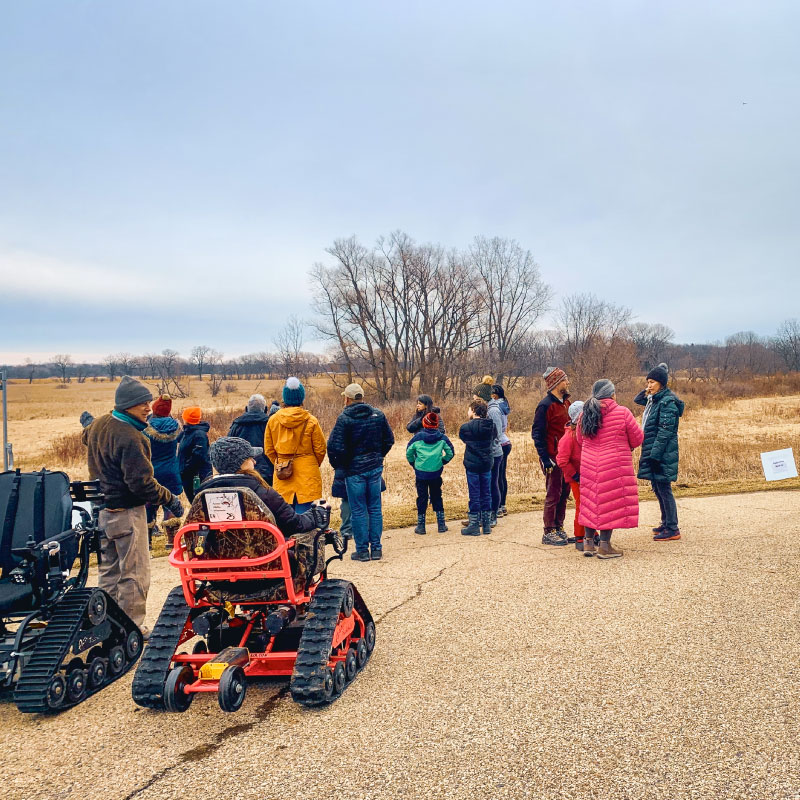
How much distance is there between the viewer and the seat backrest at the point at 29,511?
4551 mm

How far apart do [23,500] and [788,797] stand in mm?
4847

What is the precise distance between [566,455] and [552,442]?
529 mm

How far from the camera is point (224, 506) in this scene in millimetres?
3873

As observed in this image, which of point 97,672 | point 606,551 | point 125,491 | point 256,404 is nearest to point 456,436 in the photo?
point 256,404

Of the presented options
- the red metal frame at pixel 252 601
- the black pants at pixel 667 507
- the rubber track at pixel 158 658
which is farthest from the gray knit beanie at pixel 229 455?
the black pants at pixel 667 507

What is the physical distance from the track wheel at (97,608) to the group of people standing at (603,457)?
4.80 meters

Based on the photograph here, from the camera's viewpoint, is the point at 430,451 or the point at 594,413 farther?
the point at 430,451

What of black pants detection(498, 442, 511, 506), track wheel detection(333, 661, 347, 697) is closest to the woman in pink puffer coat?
black pants detection(498, 442, 511, 506)

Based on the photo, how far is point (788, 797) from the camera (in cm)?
283

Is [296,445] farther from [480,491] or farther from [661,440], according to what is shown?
[661,440]

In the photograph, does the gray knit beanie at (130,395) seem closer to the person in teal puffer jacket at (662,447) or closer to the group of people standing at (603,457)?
the group of people standing at (603,457)

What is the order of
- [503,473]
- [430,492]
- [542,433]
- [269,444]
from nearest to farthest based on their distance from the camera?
[269,444] < [542,433] < [430,492] < [503,473]

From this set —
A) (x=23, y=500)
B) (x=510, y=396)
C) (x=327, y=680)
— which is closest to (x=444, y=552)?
(x=327, y=680)

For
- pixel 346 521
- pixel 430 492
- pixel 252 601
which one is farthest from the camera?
pixel 430 492
